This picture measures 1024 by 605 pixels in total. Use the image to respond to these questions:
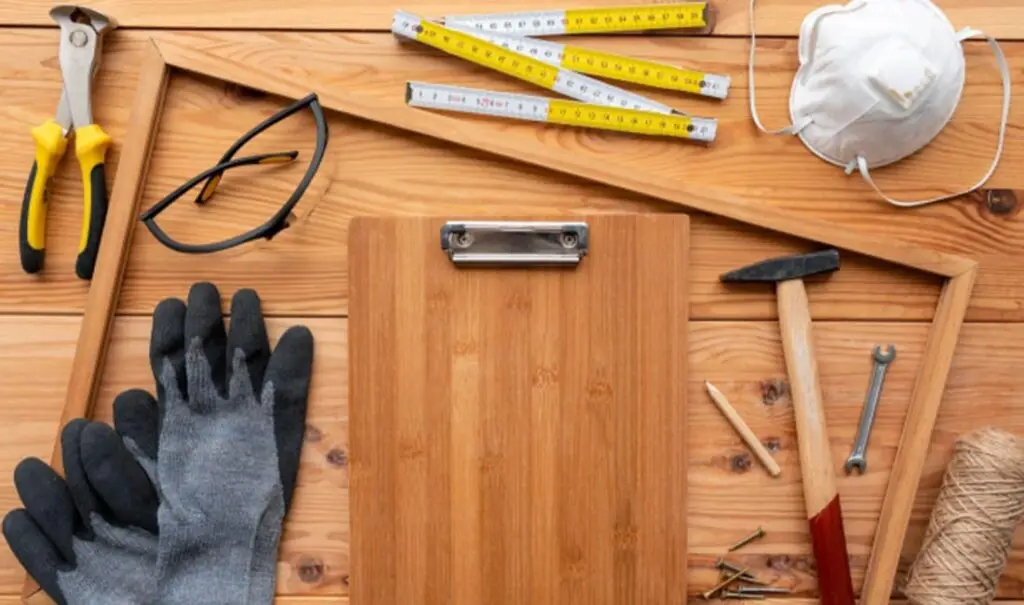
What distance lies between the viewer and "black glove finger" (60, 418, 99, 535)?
31.0 inches

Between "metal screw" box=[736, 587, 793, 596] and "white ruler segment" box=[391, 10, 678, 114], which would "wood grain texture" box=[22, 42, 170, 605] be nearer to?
"white ruler segment" box=[391, 10, 678, 114]

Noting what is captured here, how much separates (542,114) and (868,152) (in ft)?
1.07

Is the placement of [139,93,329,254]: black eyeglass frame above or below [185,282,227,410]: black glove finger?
above

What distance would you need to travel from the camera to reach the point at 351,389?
0.80 metres

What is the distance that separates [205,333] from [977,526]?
0.75m

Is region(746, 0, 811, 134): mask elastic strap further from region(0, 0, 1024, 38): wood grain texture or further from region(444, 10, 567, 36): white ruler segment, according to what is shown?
region(444, 10, 567, 36): white ruler segment

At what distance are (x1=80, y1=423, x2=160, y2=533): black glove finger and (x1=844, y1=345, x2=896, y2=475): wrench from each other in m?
0.69

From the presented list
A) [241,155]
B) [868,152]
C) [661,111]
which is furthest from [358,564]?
[868,152]

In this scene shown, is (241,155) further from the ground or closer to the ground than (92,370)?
further from the ground

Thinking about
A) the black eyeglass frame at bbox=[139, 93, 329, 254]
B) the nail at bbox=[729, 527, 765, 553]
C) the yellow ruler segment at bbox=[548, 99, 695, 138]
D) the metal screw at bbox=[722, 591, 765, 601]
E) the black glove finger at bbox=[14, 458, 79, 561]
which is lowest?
the metal screw at bbox=[722, 591, 765, 601]

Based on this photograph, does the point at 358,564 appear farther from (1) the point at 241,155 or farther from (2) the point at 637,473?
(1) the point at 241,155

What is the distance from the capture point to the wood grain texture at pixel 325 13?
842 millimetres

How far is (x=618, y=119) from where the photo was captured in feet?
2.74

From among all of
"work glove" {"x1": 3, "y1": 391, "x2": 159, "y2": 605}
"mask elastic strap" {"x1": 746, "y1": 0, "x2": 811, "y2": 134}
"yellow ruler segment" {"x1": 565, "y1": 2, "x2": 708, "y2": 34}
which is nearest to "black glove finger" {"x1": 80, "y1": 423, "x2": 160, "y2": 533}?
"work glove" {"x1": 3, "y1": 391, "x2": 159, "y2": 605}
